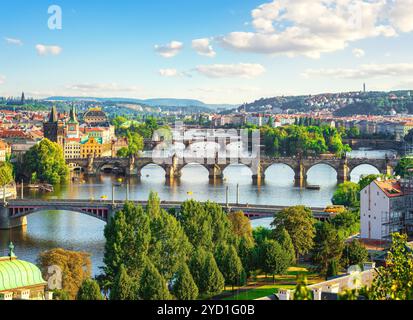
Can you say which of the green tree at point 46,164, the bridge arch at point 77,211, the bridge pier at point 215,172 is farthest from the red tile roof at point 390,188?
the green tree at point 46,164

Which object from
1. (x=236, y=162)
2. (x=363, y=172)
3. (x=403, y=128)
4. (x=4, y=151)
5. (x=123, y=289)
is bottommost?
(x=123, y=289)

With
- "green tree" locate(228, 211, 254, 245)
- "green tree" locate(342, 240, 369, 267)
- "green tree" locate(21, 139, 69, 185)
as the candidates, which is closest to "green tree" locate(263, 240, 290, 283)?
"green tree" locate(342, 240, 369, 267)

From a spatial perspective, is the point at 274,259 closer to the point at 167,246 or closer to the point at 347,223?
the point at 167,246

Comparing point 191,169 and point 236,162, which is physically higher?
point 236,162

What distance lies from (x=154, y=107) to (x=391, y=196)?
92711 mm

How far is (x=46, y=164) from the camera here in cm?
2878

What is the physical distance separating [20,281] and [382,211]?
348 inches

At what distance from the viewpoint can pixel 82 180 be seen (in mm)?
29656

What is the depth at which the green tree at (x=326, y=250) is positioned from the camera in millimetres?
10969

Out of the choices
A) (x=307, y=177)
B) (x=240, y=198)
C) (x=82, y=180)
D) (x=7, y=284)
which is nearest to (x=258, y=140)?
(x=307, y=177)

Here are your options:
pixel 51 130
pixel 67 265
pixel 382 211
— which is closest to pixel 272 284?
pixel 67 265

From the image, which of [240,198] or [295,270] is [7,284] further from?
[240,198]

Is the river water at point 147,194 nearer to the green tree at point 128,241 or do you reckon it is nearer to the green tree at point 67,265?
the green tree at point 128,241

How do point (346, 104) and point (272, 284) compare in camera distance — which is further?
point (346, 104)
